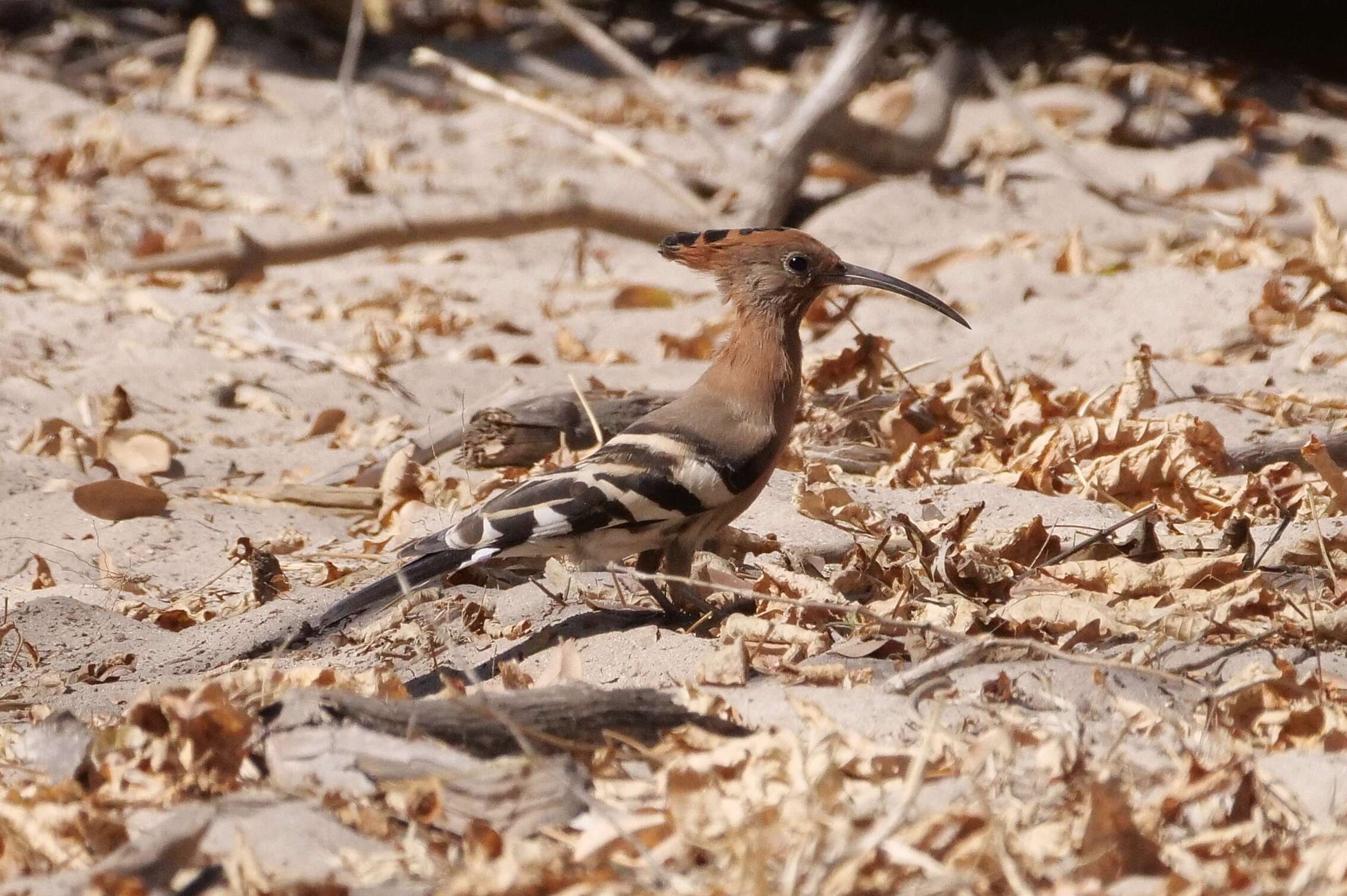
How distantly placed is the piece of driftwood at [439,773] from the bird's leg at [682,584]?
3.49ft

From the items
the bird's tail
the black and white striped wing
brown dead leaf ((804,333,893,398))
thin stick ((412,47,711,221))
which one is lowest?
thin stick ((412,47,711,221))

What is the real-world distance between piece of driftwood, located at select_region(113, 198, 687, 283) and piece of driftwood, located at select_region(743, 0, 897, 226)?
47 centimetres

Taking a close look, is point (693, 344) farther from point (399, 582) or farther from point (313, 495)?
point (399, 582)

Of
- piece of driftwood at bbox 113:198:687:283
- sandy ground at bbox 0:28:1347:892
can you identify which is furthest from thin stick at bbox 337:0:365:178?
piece of driftwood at bbox 113:198:687:283

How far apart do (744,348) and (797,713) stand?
1.23m

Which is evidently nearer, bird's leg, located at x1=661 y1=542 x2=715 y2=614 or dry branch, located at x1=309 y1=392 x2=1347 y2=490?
bird's leg, located at x1=661 y1=542 x2=715 y2=614

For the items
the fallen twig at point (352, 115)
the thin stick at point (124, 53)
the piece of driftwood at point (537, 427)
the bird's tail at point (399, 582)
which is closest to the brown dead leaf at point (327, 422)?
the piece of driftwood at point (537, 427)

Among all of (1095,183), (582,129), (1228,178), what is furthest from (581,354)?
(1228,178)

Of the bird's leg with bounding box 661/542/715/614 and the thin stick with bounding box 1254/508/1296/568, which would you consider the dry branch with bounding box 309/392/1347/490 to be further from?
the thin stick with bounding box 1254/508/1296/568

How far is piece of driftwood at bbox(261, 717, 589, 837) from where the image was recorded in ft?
7.08

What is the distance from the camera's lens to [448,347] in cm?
595

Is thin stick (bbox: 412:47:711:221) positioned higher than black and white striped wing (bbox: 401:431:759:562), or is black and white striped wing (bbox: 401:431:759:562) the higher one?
black and white striped wing (bbox: 401:431:759:562)

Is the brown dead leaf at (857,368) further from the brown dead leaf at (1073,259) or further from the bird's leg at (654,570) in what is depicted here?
the brown dead leaf at (1073,259)

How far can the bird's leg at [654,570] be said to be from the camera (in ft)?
10.7
